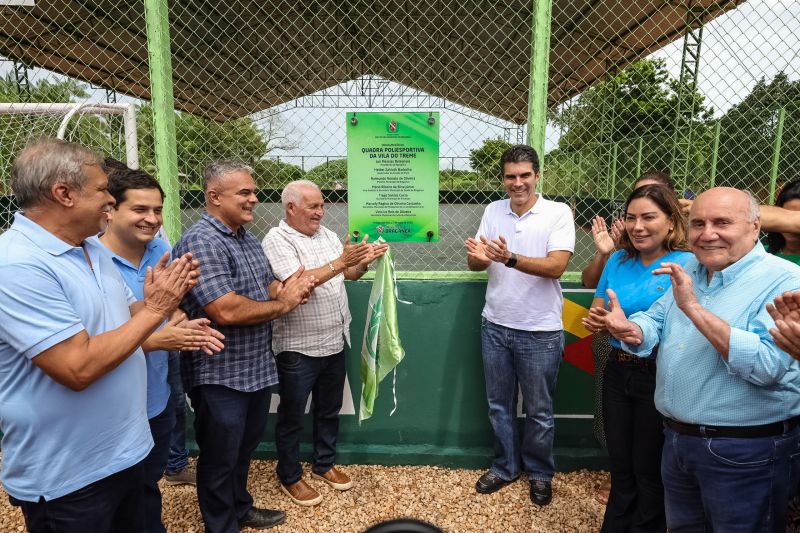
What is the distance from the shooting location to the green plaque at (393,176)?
2.99 metres

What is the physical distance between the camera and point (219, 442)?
7.50ft

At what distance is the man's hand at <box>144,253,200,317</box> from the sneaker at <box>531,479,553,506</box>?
2.40 metres

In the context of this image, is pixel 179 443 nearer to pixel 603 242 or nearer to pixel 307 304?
pixel 307 304

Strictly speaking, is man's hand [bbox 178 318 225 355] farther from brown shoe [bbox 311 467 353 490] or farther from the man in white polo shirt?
brown shoe [bbox 311 467 353 490]

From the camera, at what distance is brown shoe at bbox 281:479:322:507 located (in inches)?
114

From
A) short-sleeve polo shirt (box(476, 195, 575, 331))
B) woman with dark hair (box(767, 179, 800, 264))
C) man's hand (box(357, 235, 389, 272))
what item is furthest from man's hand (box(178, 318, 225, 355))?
woman with dark hair (box(767, 179, 800, 264))

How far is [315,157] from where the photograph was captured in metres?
3.24

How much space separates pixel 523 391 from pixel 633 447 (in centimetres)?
77

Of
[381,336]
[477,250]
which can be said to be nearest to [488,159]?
[477,250]

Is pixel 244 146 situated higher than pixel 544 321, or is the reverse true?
pixel 244 146

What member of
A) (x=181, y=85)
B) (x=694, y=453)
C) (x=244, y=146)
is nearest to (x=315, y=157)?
(x=244, y=146)

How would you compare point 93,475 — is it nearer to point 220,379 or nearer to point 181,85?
point 220,379

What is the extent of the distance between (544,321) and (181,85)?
9.55 meters

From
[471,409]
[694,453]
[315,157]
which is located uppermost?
[315,157]
